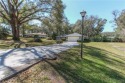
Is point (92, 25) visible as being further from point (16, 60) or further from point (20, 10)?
point (16, 60)

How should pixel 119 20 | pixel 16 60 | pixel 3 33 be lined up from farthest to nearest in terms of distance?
1. pixel 119 20
2. pixel 3 33
3. pixel 16 60

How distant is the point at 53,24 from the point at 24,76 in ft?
79.1

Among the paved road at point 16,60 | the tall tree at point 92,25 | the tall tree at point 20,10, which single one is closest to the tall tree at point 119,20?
the tall tree at point 92,25

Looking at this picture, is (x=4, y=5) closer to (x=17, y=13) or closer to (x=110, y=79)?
(x=17, y=13)

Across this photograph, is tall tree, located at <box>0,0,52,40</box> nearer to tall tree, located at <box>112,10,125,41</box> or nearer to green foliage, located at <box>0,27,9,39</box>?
green foliage, located at <box>0,27,9,39</box>

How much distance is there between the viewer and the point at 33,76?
20.5 feet

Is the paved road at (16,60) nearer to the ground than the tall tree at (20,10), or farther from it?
nearer to the ground

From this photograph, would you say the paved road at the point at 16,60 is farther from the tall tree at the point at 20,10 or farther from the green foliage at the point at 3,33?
the green foliage at the point at 3,33

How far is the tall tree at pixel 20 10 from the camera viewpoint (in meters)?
29.1

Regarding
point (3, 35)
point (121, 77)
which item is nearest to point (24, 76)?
point (121, 77)

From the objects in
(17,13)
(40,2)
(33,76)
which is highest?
(40,2)

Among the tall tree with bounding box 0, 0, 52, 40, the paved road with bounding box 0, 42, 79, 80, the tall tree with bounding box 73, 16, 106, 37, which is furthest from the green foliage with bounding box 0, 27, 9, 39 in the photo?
the tall tree with bounding box 73, 16, 106, 37

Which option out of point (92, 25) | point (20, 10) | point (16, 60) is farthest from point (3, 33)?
point (92, 25)

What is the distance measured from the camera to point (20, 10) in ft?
104
